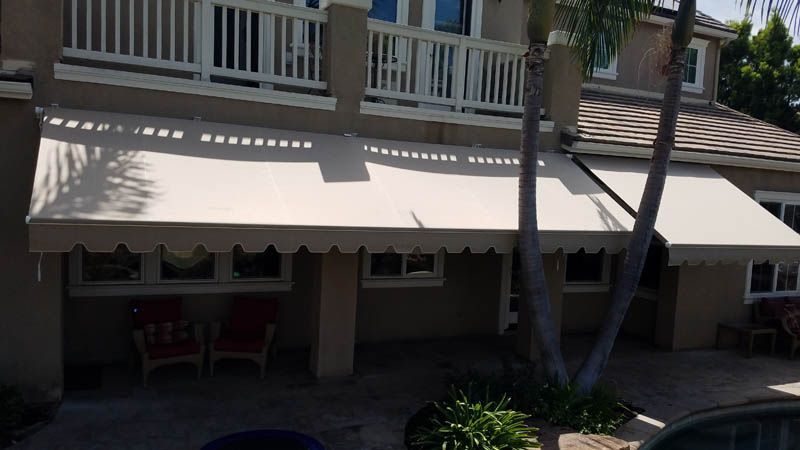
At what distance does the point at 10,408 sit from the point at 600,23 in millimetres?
12592

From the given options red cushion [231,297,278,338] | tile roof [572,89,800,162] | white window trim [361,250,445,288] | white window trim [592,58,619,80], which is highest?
white window trim [592,58,619,80]

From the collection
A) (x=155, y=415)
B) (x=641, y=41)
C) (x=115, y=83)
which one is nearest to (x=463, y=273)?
(x=155, y=415)

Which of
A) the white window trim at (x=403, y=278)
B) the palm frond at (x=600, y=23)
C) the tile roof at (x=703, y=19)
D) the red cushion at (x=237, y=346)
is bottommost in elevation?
the red cushion at (x=237, y=346)

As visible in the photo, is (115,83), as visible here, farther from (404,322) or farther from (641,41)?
(641,41)

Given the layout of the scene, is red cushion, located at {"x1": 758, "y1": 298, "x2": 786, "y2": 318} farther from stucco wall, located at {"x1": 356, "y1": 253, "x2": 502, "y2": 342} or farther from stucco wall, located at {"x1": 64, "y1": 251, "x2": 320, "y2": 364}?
stucco wall, located at {"x1": 64, "y1": 251, "x2": 320, "y2": 364}

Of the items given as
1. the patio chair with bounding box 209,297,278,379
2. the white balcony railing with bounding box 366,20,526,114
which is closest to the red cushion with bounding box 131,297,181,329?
the patio chair with bounding box 209,297,278,379

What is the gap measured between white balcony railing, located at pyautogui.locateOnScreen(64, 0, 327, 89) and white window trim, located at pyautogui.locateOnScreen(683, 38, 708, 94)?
1675 centimetres

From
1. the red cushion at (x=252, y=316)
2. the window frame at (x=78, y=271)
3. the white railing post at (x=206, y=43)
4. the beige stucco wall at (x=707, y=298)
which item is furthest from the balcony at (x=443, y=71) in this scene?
the beige stucco wall at (x=707, y=298)

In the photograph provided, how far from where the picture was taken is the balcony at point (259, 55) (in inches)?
426

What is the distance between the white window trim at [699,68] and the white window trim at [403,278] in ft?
45.5

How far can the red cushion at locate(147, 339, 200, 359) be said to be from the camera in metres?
11.6

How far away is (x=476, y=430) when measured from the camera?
29.5 feet

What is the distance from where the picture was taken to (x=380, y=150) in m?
12.2

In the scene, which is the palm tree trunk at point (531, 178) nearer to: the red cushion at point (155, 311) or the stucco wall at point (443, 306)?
the stucco wall at point (443, 306)
